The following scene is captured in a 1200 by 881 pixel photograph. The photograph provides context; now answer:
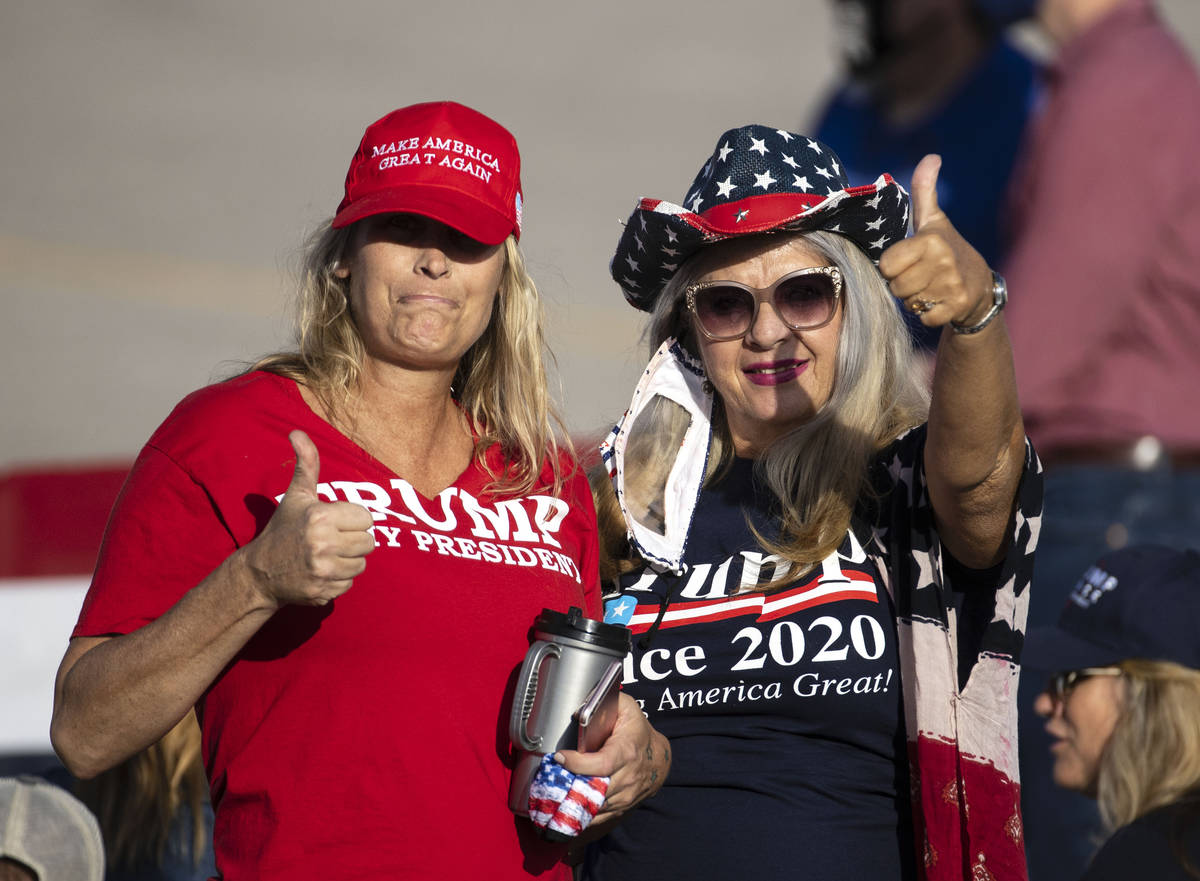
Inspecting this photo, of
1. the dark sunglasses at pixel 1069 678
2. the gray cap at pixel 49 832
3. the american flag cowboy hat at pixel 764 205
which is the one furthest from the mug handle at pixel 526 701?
the dark sunglasses at pixel 1069 678

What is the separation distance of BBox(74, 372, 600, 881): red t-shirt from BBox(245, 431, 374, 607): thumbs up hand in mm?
190

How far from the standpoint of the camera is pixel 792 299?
288cm

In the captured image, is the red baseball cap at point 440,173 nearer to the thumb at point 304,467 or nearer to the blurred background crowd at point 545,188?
the blurred background crowd at point 545,188

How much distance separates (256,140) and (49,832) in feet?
35.5

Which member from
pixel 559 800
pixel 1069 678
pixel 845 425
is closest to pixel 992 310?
pixel 845 425

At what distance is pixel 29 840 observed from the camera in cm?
296

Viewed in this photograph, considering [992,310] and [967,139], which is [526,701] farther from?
[967,139]

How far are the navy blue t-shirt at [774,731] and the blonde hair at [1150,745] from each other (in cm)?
69

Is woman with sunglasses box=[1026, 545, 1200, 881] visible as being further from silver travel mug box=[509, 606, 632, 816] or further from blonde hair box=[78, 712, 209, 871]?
blonde hair box=[78, 712, 209, 871]

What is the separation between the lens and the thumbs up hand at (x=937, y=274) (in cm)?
216

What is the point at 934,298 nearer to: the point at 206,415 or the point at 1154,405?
the point at 206,415

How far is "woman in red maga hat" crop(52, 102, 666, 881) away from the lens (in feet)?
6.98

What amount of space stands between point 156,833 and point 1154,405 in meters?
2.87

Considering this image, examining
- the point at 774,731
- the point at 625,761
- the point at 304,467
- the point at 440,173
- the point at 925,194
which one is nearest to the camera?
the point at 304,467
